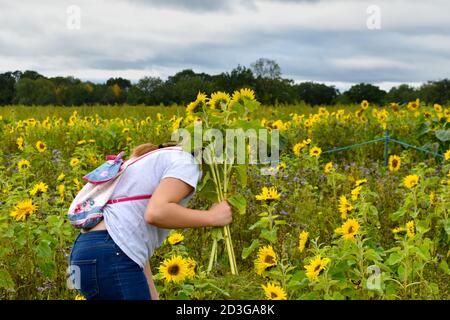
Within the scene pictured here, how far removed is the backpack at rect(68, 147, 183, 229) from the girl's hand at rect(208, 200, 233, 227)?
28 centimetres

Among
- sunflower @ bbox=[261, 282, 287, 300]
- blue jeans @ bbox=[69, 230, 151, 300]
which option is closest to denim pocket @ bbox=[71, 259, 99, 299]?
blue jeans @ bbox=[69, 230, 151, 300]

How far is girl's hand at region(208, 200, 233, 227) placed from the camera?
2.71m

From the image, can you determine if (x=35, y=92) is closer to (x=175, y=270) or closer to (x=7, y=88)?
(x=7, y=88)

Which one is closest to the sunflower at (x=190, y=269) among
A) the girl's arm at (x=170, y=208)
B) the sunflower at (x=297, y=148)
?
the girl's arm at (x=170, y=208)

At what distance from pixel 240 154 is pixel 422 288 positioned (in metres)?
1.12

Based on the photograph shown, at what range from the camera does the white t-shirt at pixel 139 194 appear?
2.57 m

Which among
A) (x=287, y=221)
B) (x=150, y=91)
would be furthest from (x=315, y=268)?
(x=150, y=91)

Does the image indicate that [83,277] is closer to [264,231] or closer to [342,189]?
[264,231]

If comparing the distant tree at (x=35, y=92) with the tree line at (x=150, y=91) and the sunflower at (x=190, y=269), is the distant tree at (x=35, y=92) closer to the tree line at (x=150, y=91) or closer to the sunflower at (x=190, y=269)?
the tree line at (x=150, y=91)

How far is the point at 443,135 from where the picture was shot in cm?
765

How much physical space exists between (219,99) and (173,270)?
35.2 inches

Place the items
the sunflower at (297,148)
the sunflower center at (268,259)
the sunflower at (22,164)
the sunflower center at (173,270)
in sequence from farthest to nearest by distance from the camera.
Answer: the sunflower at (297,148) → the sunflower at (22,164) → the sunflower center at (268,259) → the sunflower center at (173,270)

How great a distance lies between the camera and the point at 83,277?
2574 millimetres
